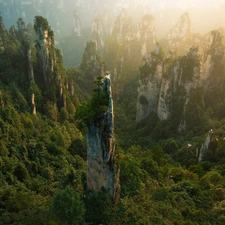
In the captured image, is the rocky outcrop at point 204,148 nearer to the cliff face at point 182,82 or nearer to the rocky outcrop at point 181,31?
the cliff face at point 182,82

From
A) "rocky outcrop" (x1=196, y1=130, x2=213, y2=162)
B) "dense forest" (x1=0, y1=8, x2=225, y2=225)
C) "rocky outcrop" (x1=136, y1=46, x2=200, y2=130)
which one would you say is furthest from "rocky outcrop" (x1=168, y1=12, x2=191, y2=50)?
"rocky outcrop" (x1=196, y1=130, x2=213, y2=162)

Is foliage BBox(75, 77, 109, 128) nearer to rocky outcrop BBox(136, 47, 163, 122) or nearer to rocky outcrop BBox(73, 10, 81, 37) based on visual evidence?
rocky outcrop BBox(136, 47, 163, 122)

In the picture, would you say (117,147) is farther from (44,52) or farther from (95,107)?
(44,52)

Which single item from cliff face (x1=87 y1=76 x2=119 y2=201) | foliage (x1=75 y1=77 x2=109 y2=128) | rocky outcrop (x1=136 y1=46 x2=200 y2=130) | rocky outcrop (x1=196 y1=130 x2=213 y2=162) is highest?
rocky outcrop (x1=136 y1=46 x2=200 y2=130)

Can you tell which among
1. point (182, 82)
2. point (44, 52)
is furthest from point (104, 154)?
point (44, 52)

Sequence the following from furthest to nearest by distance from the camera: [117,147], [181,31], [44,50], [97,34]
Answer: [97,34] < [181,31] < [44,50] < [117,147]

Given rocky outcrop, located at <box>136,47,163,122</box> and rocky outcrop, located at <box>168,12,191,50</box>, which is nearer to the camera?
rocky outcrop, located at <box>136,47,163,122</box>
